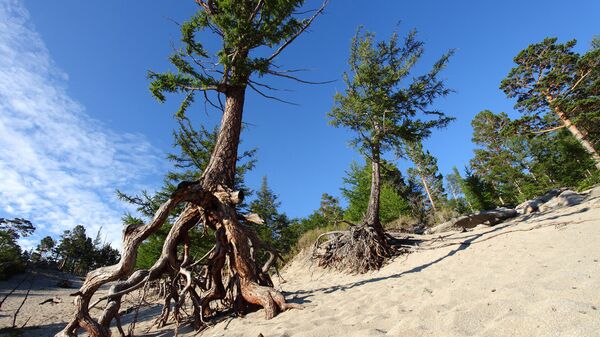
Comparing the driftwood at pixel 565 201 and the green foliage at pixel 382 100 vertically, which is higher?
the green foliage at pixel 382 100

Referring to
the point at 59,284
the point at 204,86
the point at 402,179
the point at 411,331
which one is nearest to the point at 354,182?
the point at 402,179

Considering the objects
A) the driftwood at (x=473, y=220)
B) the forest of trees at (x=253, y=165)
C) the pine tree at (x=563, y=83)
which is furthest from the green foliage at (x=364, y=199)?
the pine tree at (x=563, y=83)

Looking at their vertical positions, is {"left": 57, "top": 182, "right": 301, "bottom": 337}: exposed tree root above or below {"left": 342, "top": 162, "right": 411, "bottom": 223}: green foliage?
below

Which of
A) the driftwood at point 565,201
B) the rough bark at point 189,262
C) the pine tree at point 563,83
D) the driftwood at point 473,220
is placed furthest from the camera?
the pine tree at point 563,83

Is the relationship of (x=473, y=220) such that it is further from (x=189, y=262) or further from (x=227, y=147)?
(x=189, y=262)

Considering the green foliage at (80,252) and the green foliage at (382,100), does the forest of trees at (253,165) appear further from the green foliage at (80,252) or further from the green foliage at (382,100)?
the green foliage at (80,252)

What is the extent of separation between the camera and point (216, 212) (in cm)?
436

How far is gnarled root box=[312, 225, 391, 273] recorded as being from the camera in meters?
7.25

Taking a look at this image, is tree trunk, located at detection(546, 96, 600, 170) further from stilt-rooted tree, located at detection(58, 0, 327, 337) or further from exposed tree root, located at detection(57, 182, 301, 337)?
→ exposed tree root, located at detection(57, 182, 301, 337)

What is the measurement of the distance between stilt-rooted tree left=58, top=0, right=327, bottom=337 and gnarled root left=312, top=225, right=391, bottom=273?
359cm

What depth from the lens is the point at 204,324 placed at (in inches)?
151

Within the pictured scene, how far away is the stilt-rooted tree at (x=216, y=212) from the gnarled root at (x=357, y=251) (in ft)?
11.8

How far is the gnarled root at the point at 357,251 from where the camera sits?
23.8 ft

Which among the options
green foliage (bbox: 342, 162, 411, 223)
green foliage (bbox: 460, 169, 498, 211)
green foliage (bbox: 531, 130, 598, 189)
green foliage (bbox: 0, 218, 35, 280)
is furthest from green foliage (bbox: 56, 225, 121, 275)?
green foliage (bbox: 531, 130, 598, 189)
